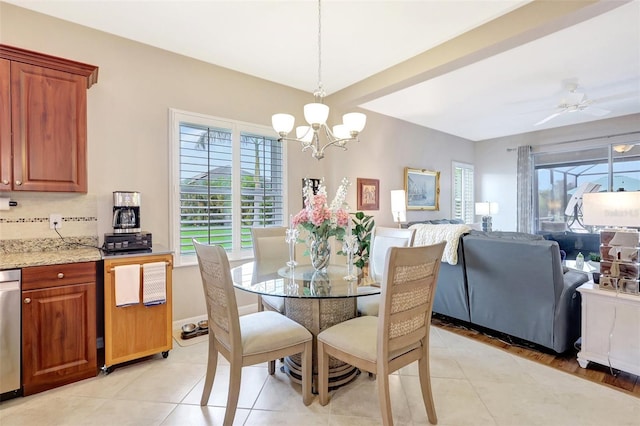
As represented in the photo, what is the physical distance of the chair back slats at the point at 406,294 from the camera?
1.57 metres

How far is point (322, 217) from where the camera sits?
2.18m

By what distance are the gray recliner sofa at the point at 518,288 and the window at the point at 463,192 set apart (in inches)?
155

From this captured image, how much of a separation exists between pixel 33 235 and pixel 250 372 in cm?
204

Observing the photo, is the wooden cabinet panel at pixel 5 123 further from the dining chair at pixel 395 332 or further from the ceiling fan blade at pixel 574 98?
the ceiling fan blade at pixel 574 98

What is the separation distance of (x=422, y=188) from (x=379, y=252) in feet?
12.1

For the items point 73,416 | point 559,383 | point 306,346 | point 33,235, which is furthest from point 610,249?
point 33,235

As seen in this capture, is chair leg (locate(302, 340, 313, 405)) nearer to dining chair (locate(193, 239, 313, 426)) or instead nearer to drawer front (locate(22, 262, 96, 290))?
dining chair (locate(193, 239, 313, 426))

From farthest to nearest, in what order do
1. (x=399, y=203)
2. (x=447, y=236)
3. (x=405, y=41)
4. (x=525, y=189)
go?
(x=525, y=189) < (x=399, y=203) < (x=447, y=236) < (x=405, y=41)

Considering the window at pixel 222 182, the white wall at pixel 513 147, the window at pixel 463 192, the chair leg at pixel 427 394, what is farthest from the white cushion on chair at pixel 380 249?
the white wall at pixel 513 147

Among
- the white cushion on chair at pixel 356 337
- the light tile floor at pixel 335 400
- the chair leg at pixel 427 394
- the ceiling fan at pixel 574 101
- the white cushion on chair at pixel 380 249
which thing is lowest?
the light tile floor at pixel 335 400

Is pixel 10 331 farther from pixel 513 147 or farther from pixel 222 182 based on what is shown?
pixel 513 147

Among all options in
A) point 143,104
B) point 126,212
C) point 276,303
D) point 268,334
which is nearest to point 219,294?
point 268,334

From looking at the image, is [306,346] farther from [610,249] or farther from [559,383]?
[610,249]

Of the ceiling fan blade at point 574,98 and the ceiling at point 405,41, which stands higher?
the ceiling at point 405,41
